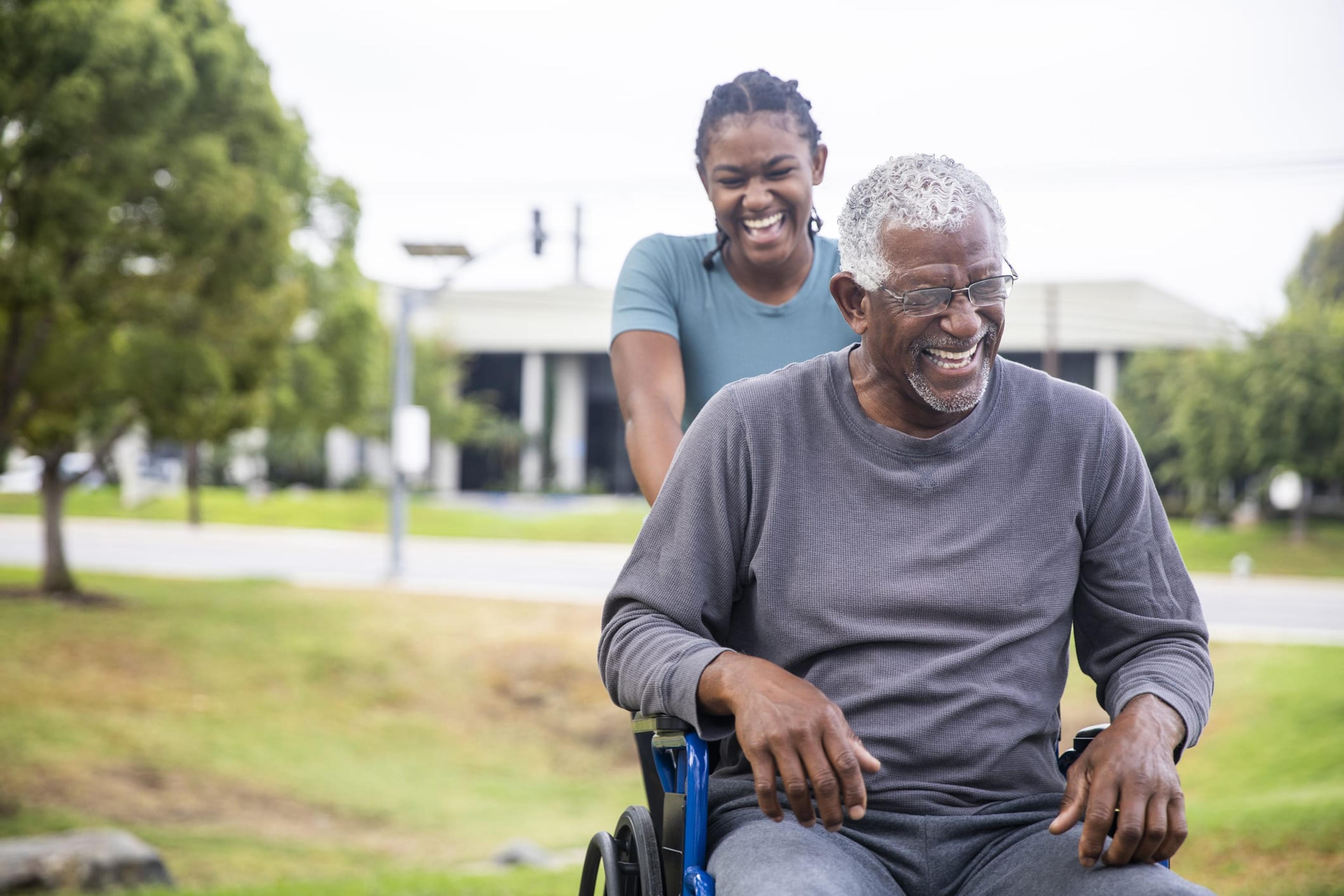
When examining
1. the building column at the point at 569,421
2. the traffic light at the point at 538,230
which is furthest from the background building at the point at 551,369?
the traffic light at the point at 538,230

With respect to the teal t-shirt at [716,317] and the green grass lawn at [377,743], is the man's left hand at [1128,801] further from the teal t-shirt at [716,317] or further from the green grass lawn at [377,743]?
the green grass lawn at [377,743]

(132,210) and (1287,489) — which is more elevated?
(132,210)

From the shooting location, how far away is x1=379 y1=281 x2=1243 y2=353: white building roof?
3133 centimetres

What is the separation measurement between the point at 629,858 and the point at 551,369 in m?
40.7

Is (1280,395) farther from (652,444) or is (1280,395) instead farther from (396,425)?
(652,444)

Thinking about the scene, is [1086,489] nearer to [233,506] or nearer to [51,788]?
[51,788]

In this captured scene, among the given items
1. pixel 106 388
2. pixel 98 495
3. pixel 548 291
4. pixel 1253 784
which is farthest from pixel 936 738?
pixel 548 291

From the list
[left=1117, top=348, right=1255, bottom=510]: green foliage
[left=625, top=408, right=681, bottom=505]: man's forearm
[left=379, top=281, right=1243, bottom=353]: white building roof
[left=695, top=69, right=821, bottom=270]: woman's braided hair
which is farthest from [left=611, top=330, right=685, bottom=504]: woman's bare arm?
[left=1117, top=348, right=1255, bottom=510]: green foliage

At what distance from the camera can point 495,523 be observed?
2991cm

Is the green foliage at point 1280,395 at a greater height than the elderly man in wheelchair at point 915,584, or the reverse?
the elderly man in wheelchair at point 915,584

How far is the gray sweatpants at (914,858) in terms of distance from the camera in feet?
5.47

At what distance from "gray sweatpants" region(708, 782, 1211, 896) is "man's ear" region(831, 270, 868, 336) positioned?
691mm

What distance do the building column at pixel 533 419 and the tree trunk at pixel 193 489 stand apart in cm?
1221

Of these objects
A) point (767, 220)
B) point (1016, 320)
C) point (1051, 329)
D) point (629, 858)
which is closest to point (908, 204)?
point (767, 220)
